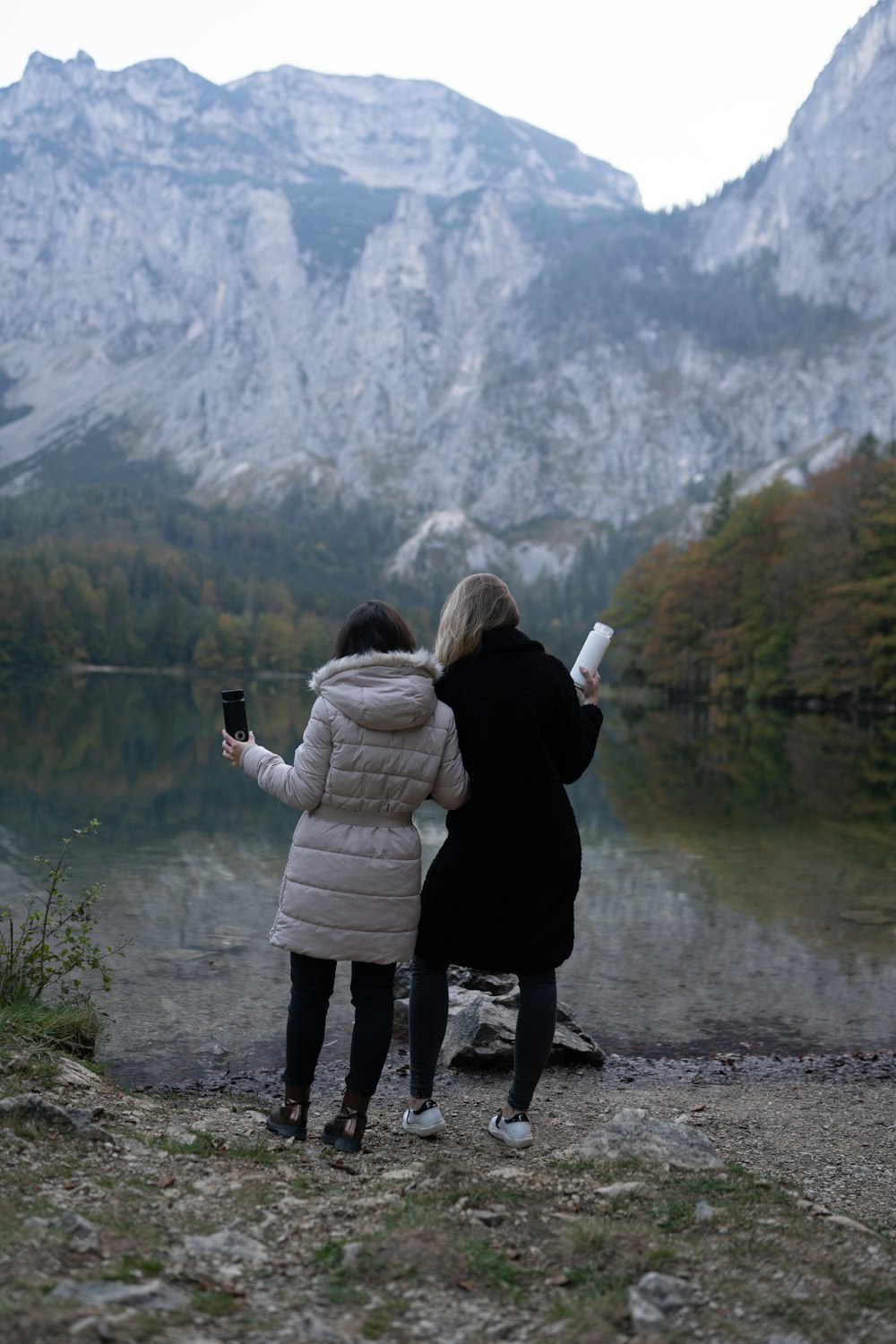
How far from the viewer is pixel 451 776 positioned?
5.17 meters

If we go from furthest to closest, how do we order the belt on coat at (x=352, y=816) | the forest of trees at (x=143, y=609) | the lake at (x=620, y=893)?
the forest of trees at (x=143, y=609) → the lake at (x=620, y=893) → the belt on coat at (x=352, y=816)

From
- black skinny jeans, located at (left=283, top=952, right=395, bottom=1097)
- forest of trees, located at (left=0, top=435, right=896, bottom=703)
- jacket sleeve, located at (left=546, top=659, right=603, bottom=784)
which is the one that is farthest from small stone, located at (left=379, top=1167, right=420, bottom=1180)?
forest of trees, located at (left=0, top=435, right=896, bottom=703)

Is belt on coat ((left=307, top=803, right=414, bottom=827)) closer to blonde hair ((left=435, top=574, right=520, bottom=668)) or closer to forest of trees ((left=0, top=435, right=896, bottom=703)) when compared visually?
blonde hair ((left=435, top=574, right=520, bottom=668))

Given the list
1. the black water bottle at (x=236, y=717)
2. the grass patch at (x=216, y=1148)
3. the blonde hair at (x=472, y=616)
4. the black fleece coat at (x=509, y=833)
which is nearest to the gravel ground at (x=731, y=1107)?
the grass patch at (x=216, y=1148)

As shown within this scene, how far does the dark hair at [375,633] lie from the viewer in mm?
5129

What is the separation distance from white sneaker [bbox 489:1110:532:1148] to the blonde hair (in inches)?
93.7

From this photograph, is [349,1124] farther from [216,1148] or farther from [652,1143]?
[652,1143]

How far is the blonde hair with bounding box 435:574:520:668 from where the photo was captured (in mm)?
5301

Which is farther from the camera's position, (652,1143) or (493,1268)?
(652,1143)

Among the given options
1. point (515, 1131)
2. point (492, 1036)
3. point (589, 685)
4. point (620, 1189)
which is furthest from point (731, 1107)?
point (589, 685)

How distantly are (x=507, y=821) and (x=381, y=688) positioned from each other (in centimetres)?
92

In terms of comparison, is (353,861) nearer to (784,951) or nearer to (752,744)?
(784,951)

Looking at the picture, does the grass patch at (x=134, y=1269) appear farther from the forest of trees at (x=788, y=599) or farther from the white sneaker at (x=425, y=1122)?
the forest of trees at (x=788, y=599)

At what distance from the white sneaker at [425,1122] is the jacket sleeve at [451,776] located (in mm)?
1629
